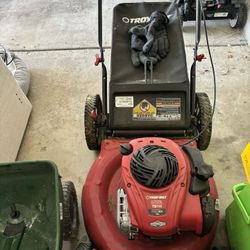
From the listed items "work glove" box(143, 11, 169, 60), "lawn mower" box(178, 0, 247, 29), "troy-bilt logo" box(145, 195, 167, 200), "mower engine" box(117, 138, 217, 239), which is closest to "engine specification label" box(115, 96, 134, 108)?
"work glove" box(143, 11, 169, 60)

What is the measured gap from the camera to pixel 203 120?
1.48 metres

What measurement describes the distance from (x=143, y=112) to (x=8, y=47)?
1.37m

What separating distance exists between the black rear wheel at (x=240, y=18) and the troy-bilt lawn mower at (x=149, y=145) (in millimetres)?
882

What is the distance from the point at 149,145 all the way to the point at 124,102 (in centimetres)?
34

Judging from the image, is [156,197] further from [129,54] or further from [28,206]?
[129,54]

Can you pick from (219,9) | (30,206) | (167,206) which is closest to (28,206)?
(30,206)

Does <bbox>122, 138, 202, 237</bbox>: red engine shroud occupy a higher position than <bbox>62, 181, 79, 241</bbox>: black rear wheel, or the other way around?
<bbox>122, 138, 202, 237</bbox>: red engine shroud

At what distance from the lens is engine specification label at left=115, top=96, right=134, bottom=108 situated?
1422 mm

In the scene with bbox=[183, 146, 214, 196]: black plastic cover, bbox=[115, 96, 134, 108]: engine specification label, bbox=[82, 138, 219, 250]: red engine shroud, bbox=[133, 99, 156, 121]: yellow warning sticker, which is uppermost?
bbox=[183, 146, 214, 196]: black plastic cover

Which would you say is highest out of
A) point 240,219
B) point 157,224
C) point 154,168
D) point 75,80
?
point 154,168

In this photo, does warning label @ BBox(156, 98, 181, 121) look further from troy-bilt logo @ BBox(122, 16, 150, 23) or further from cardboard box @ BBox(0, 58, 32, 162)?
cardboard box @ BBox(0, 58, 32, 162)

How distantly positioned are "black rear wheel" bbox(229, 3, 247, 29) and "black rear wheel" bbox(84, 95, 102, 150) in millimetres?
1280

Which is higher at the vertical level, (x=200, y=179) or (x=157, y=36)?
(x=157, y=36)

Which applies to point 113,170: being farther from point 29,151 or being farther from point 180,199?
point 29,151
